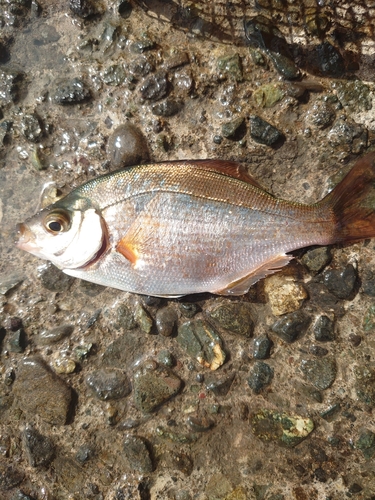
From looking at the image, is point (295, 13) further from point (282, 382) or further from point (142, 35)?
point (282, 382)

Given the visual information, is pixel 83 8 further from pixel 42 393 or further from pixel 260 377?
pixel 260 377

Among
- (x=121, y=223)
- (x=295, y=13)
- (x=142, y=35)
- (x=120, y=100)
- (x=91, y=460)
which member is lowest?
(x=91, y=460)

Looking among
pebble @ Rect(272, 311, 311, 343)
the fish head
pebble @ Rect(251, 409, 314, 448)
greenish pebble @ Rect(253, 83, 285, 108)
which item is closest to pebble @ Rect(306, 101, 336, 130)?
greenish pebble @ Rect(253, 83, 285, 108)

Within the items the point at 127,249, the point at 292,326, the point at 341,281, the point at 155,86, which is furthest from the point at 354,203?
the point at 155,86

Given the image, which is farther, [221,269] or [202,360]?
[202,360]

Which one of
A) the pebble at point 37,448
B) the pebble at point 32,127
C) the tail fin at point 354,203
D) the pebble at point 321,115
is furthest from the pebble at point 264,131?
the pebble at point 37,448

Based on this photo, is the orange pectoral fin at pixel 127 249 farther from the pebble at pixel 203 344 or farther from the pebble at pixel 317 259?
the pebble at pixel 317 259

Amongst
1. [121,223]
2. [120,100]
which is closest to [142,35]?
[120,100]
